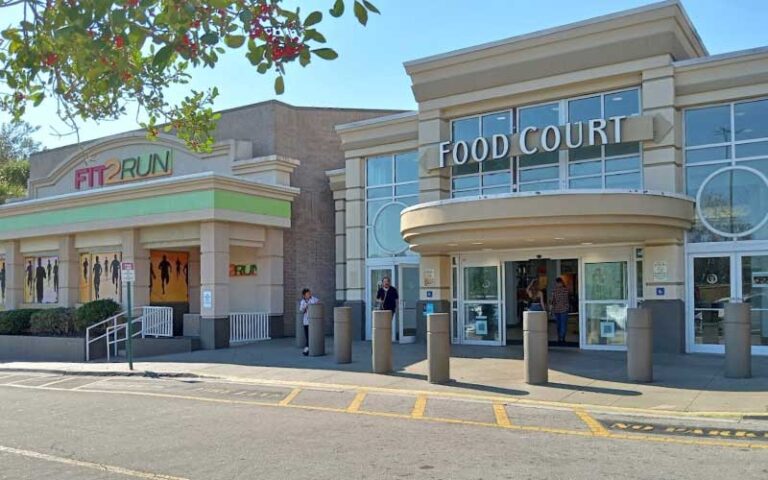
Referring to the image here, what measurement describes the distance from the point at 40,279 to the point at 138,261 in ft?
23.8

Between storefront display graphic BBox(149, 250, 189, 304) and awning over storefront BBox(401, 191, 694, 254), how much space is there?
11719mm

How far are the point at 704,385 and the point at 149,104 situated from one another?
9496 millimetres

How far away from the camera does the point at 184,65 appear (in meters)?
7.70

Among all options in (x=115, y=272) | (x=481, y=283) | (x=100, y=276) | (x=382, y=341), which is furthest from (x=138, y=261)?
(x=382, y=341)

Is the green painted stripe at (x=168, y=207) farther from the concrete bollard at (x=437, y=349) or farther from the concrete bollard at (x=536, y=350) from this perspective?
the concrete bollard at (x=536, y=350)

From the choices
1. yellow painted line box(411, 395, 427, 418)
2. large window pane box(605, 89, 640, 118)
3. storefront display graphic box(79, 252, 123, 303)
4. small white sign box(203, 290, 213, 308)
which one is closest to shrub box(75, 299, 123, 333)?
Answer: storefront display graphic box(79, 252, 123, 303)

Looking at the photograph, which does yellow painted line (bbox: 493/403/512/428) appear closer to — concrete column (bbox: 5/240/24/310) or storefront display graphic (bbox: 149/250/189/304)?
storefront display graphic (bbox: 149/250/189/304)

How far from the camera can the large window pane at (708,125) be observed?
15789 mm

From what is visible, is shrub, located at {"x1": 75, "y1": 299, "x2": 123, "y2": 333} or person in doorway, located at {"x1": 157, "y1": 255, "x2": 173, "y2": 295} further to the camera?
person in doorway, located at {"x1": 157, "y1": 255, "x2": 173, "y2": 295}

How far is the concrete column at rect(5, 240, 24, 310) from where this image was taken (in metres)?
27.9

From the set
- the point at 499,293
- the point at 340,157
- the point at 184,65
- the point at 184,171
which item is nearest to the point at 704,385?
the point at 499,293

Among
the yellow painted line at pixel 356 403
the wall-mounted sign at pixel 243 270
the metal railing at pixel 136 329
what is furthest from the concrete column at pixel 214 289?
the yellow painted line at pixel 356 403

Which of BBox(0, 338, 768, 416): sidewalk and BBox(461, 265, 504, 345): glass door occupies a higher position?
BBox(461, 265, 504, 345): glass door

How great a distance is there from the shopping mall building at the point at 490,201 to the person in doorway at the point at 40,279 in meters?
1.26
